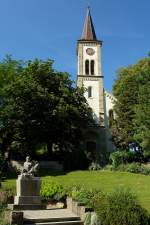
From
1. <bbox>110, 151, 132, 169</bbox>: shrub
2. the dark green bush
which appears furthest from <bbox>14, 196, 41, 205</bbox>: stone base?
<bbox>110, 151, 132, 169</bbox>: shrub

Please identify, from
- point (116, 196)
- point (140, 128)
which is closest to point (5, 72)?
point (140, 128)

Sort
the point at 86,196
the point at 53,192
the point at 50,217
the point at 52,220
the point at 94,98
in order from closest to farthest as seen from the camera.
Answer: the point at 52,220, the point at 50,217, the point at 86,196, the point at 53,192, the point at 94,98

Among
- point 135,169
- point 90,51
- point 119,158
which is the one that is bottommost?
point 135,169

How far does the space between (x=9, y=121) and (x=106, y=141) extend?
48.6 feet

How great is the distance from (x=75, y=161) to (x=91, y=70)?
16964mm

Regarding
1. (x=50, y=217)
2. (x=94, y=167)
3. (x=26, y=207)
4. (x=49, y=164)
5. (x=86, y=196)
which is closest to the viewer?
(x=50, y=217)

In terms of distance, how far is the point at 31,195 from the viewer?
19.5m

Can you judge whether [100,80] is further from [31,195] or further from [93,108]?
[31,195]

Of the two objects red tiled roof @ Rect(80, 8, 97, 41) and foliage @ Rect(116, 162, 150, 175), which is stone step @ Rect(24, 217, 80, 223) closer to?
foliage @ Rect(116, 162, 150, 175)

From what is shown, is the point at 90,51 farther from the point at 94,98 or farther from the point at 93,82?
the point at 94,98

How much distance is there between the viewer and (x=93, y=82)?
5209 cm

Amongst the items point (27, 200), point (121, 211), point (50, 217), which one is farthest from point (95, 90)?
point (121, 211)

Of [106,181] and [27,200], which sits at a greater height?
[106,181]

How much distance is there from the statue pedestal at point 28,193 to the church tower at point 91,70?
100ft
